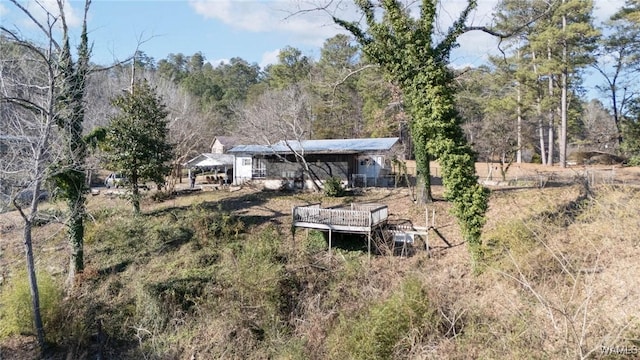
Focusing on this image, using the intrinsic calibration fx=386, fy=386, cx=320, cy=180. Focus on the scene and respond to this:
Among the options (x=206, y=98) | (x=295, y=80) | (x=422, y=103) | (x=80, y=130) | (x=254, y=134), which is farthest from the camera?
(x=206, y=98)

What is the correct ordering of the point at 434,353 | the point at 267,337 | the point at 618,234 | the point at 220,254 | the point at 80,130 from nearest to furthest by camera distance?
the point at 434,353, the point at 618,234, the point at 267,337, the point at 80,130, the point at 220,254

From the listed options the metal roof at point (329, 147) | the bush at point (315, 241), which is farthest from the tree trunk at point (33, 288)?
the metal roof at point (329, 147)

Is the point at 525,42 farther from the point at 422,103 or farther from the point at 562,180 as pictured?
the point at 422,103

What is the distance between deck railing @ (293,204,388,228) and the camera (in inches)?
547

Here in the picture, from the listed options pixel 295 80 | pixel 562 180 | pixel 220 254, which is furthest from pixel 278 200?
pixel 295 80

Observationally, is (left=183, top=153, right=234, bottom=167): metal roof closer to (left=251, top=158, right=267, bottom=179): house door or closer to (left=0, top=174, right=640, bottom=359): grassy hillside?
(left=251, top=158, right=267, bottom=179): house door

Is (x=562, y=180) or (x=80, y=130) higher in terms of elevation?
(x=80, y=130)

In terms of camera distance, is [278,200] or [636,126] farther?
[636,126]

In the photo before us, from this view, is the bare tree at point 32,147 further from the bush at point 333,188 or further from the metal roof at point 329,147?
the metal roof at point 329,147

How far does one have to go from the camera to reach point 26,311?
1113 centimetres

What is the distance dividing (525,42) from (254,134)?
23701mm

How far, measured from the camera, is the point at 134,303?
13031 millimetres

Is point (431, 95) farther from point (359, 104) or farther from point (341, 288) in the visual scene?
point (359, 104)

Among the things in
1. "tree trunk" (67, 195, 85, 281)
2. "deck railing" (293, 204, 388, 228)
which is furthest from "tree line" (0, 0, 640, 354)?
"deck railing" (293, 204, 388, 228)
